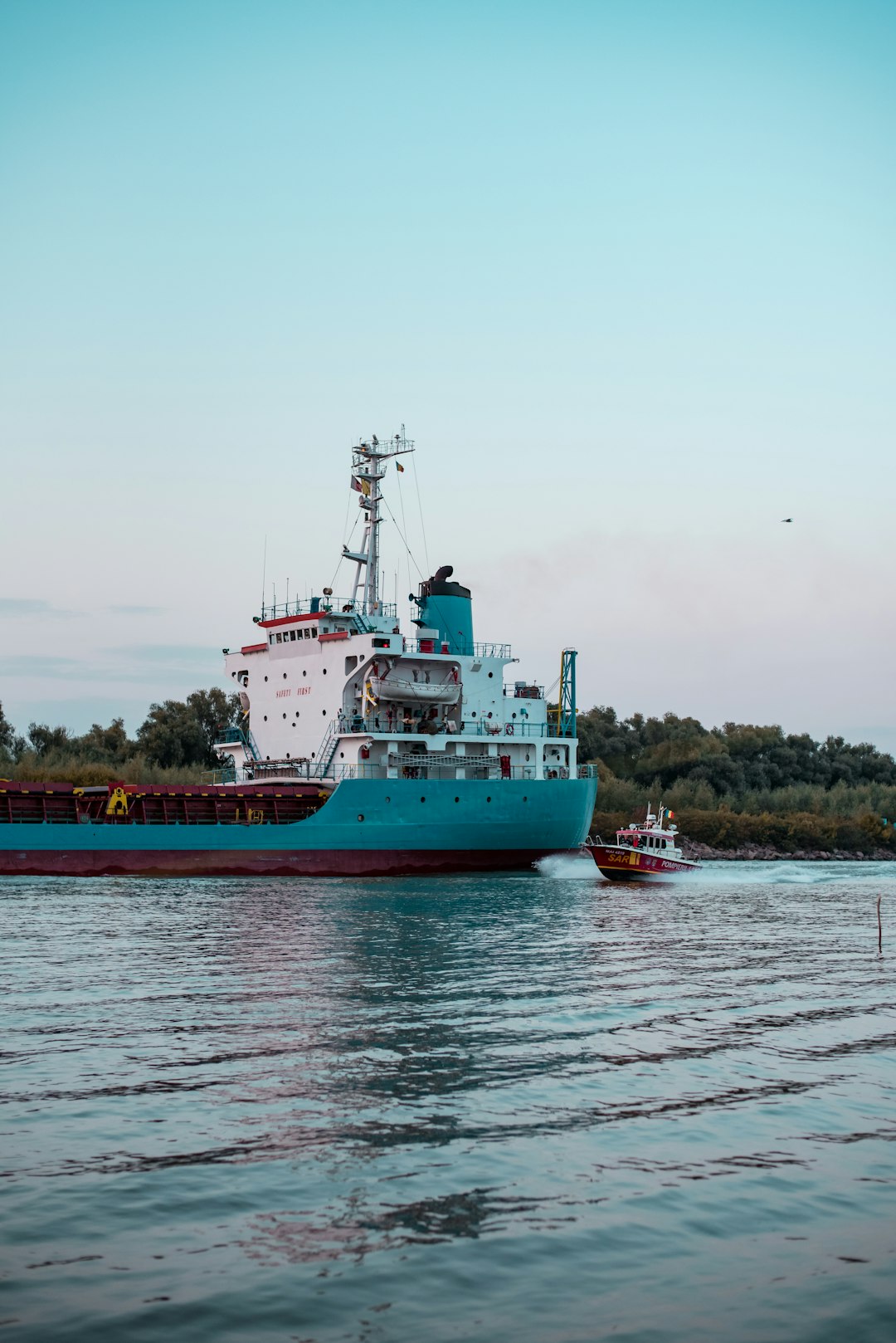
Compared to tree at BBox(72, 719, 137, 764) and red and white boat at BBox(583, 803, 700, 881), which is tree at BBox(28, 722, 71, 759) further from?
red and white boat at BBox(583, 803, 700, 881)

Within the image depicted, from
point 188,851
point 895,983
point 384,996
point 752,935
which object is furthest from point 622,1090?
point 188,851

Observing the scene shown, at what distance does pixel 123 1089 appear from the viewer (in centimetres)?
1038

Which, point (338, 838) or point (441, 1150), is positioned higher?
point (338, 838)

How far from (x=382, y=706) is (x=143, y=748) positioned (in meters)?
32.4

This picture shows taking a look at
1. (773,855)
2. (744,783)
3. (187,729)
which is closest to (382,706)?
(187,729)

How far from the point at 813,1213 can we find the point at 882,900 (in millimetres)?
32636

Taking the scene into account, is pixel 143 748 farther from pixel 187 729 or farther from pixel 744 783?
pixel 744 783

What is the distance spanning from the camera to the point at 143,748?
2756 inches

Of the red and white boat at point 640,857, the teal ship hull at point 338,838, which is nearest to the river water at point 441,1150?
the teal ship hull at point 338,838

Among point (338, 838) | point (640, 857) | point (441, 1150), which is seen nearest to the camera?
point (441, 1150)

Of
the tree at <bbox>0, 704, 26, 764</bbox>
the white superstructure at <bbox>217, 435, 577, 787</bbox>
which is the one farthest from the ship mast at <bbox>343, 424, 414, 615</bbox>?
the tree at <bbox>0, 704, 26, 764</bbox>

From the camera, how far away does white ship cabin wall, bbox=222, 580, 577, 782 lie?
4059 centimetres

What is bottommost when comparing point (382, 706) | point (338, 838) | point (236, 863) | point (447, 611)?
point (236, 863)

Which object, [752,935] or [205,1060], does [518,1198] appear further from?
[752,935]
